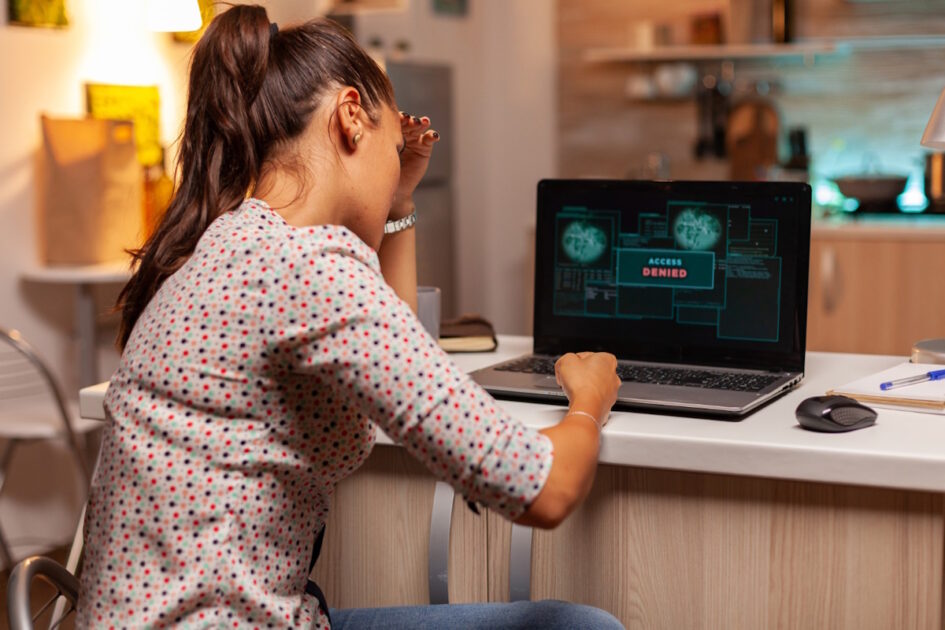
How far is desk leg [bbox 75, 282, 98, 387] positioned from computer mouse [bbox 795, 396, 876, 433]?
2.34 meters

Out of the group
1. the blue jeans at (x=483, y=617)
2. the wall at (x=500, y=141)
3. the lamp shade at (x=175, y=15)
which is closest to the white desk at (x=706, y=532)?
the blue jeans at (x=483, y=617)

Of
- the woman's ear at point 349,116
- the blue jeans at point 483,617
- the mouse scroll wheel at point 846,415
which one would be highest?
the woman's ear at point 349,116

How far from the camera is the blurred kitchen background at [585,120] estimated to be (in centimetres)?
326

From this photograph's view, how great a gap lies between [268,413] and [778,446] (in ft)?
1.79

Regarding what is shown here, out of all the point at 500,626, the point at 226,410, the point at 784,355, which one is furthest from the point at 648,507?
the point at 226,410

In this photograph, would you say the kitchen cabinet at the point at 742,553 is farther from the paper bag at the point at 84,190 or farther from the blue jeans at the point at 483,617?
the paper bag at the point at 84,190

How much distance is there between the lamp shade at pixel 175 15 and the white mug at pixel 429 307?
70.9 inches

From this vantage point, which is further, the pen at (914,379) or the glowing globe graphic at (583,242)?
the glowing globe graphic at (583,242)

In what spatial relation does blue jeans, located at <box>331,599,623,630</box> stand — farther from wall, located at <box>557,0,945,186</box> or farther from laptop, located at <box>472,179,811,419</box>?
wall, located at <box>557,0,945,186</box>

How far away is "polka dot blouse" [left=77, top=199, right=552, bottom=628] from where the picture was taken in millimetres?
975

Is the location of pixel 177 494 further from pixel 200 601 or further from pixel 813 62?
pixel 813 62

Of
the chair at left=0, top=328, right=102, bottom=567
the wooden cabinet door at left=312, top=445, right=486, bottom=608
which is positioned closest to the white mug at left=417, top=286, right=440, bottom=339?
the wooden cabinet door at left=312, top=445, right=486, bottom=608

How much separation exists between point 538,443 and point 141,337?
1.27 ft

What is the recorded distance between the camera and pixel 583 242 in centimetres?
167
